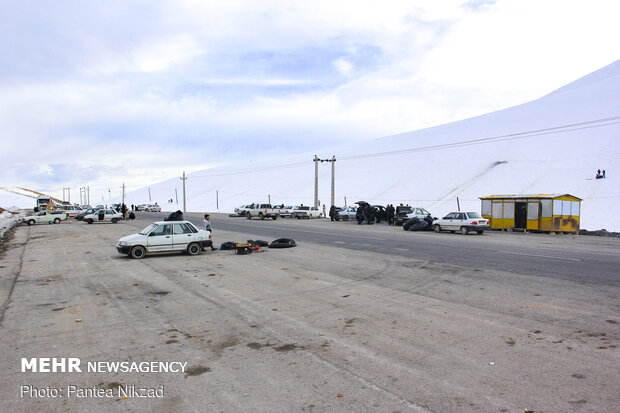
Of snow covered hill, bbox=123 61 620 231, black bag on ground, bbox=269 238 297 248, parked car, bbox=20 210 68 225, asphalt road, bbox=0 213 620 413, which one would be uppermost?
snow covered hill, bbox=123 61 620 231

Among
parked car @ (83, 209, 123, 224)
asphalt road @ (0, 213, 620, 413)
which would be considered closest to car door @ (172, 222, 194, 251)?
asphalt road @ (0, 213, 620, 413)

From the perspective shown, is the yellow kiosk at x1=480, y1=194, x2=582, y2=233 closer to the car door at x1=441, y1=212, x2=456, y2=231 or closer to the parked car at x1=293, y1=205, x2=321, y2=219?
the car door at x1=441, y1=212, x2=456, y2=231

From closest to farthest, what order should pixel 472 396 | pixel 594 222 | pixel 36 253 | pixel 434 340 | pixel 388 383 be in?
pixel 472 396
pixel 388 383
pixel 434 340
pixel 36 253
pixel 594 222

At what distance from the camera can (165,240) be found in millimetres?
15641

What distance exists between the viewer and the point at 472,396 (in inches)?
168

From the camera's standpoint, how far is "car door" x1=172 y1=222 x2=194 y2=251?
15805 mm

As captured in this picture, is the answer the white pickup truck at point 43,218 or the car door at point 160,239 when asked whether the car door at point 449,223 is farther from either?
the white pickup truck at point 43,218

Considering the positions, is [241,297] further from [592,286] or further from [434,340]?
[592,286]

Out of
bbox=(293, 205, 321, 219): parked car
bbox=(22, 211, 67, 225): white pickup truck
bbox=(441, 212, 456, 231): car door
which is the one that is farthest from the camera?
bbox=(293, 205, 321, 219): parked car

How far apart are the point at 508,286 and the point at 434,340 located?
15.5ft

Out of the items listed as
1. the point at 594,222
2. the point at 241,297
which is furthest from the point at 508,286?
the point at 594,222

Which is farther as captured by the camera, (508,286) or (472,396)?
(508,286)

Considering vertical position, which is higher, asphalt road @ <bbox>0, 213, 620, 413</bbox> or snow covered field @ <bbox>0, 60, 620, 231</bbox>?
snow covered field @ <bbox>0, 60, 620, 231</bbox>

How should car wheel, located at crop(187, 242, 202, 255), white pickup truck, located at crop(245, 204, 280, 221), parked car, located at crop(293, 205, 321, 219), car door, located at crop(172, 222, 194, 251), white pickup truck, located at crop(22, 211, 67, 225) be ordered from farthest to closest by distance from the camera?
parked car, located at crop(293, 205, 321, 219)
white pickup truck, located at crop(245, 204, 280, 221)
white pickup truck, located at crop(22, 211, 67, 225)
car wheel, located at crop(187, 242, 202, 255)
car door, located at crop(172, 222, 194, 251)
